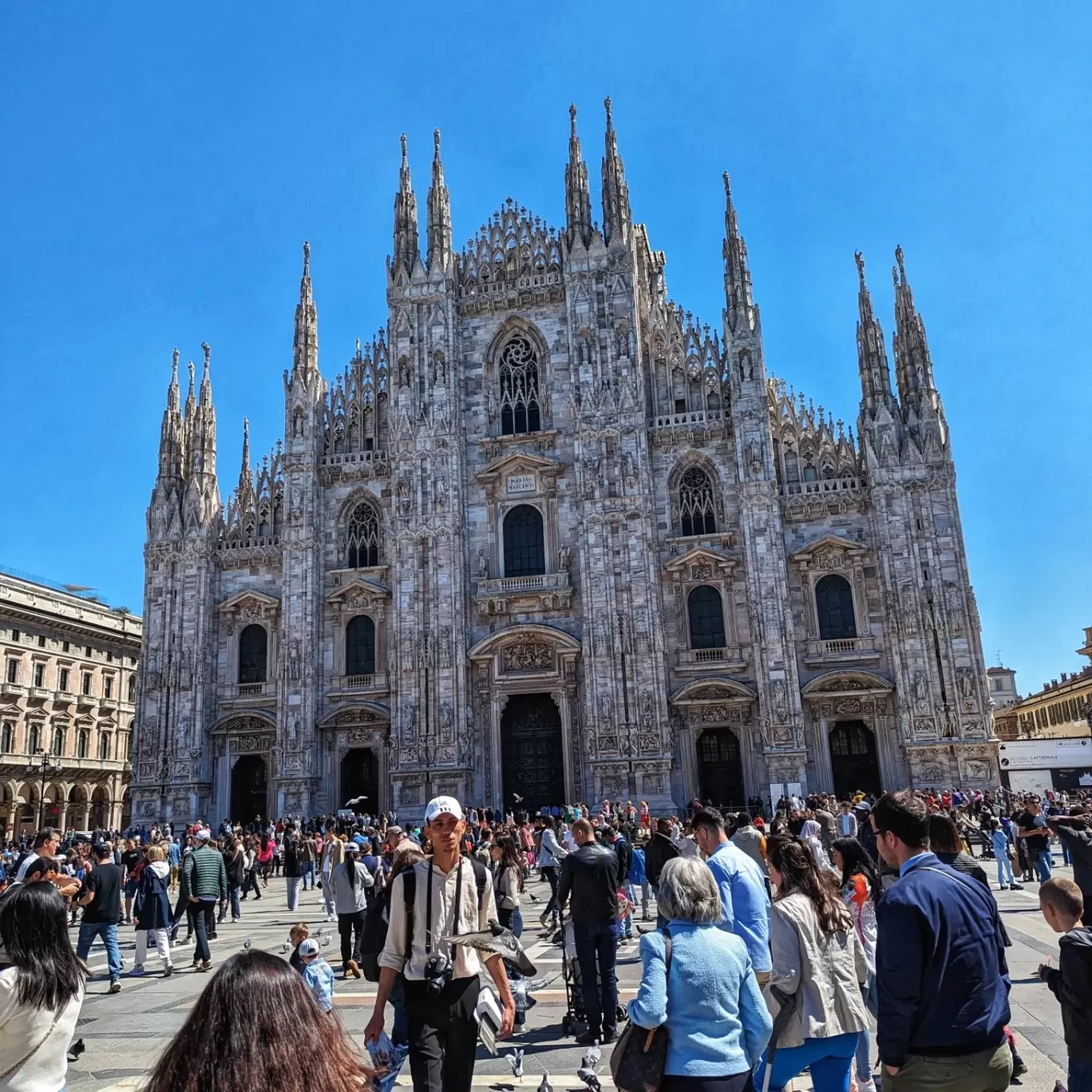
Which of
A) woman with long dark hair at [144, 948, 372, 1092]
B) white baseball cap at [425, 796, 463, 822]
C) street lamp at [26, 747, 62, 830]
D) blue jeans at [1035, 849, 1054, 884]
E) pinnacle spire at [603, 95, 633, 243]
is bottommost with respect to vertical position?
blue jeans at [1035, 849, 1054, 884]

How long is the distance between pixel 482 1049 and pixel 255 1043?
22.9 feet

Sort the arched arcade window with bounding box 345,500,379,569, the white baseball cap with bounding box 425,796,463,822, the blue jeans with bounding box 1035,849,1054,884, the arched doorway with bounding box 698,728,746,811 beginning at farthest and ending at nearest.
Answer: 1. the arched arcade window with bounding box 345,500,379,569
2. the arched doorway with bounding box 698,728,746,811
3. the blue jeans with bounding box 1035,849,1054,884
4. the white baseball cap with bounding box 425,796,463,822

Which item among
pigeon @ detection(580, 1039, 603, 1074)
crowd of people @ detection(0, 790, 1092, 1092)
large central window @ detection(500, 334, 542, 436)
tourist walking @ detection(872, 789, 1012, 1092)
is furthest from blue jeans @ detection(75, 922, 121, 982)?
large central window @ detection(500, 334, 542, 436)

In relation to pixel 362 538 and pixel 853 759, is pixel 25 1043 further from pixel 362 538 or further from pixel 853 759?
pixel 362 538

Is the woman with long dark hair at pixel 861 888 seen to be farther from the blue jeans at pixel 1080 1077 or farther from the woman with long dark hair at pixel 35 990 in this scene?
the woman with long dark hair at pixel 35 990

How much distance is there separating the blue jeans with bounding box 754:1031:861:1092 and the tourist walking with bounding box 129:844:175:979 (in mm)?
9597

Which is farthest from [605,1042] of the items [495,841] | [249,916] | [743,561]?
[743,561]

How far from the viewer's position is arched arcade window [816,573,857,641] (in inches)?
1284

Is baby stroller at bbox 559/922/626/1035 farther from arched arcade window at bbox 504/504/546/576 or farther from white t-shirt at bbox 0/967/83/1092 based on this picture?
arched arcade window at bbox 504/504/546/576

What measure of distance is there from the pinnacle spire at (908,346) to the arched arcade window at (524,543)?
42.4ft

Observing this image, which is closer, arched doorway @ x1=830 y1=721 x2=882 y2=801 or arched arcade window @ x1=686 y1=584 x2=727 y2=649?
arched doorway @ x1=830 y1=721 x2=882 y2=801

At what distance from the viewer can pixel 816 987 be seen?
16.7 feet

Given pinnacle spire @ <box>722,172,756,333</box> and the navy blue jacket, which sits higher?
pinnacle spire @ <box>722,172,756,333</box>

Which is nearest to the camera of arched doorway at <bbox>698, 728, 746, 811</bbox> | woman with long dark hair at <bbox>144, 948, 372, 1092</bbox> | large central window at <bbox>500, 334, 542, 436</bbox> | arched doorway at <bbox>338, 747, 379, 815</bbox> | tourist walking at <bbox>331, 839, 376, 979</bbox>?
woman with long dark hair at <bbox>144, 948, 372, 1092</bbox>
